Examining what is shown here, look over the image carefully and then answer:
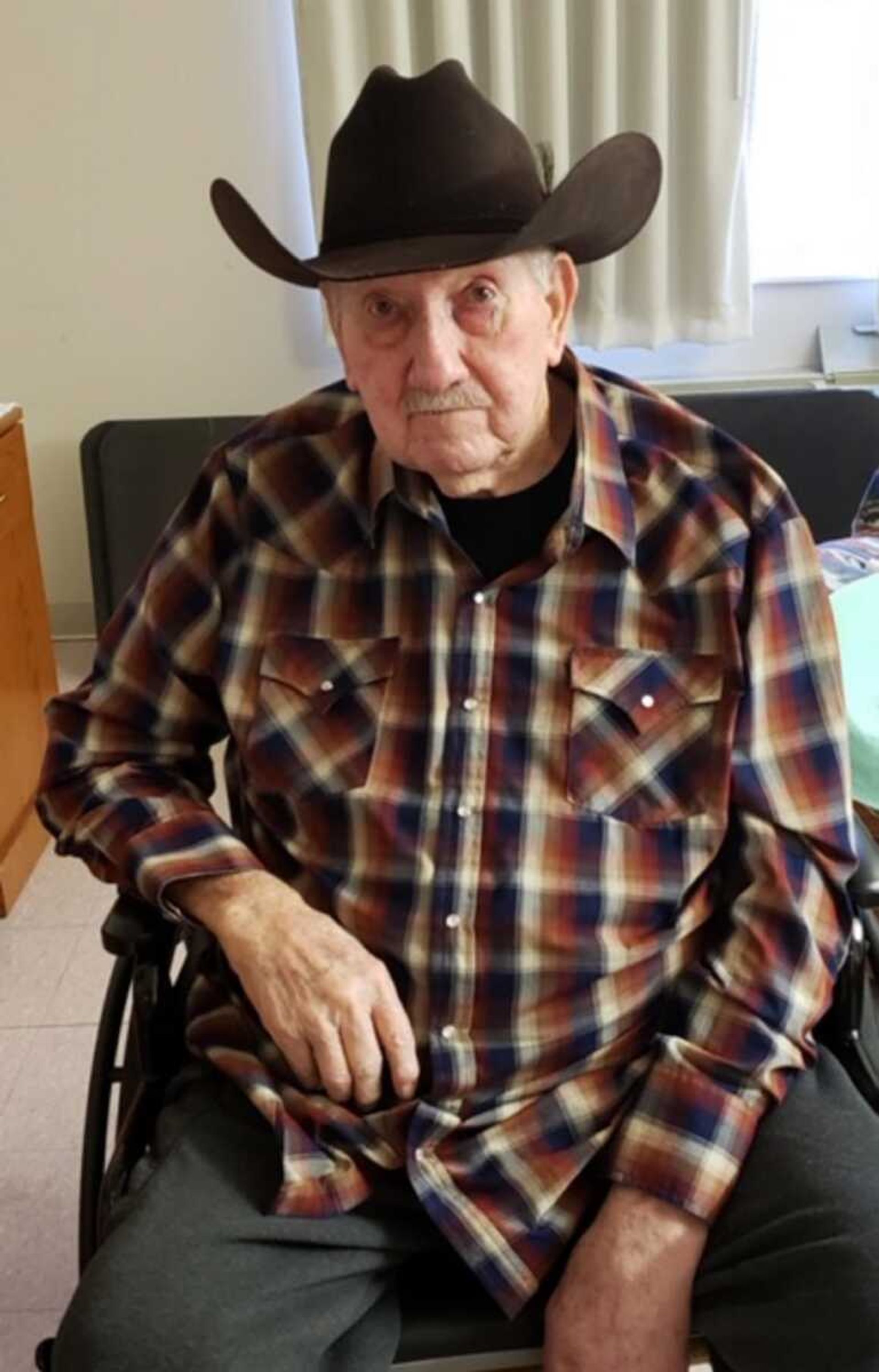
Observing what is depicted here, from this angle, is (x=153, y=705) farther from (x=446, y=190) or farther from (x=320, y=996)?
(x=446, y=190)

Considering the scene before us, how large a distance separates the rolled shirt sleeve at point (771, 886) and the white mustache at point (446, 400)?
263mm

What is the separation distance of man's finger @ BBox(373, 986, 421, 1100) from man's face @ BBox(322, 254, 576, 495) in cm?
44

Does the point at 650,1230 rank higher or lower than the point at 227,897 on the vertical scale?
lower

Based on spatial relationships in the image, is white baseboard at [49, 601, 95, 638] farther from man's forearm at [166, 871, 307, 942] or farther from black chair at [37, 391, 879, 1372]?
man's forearm at [166, 871, 307, 942]

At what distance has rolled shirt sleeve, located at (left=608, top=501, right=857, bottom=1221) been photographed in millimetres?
1173

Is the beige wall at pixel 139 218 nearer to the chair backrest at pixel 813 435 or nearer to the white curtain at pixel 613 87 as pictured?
the white curtain at pixel 613 87

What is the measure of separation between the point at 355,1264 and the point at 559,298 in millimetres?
809

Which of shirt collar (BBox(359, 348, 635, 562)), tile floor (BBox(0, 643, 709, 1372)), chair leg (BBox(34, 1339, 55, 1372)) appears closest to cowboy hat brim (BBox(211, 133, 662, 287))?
shirt collar (BBox(359, 348, 635, 562))

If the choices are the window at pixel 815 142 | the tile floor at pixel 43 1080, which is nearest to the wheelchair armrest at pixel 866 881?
the tile floor at pixel 43 1080

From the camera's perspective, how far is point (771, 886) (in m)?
1.21

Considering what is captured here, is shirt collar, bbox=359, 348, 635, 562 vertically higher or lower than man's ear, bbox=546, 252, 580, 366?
lower

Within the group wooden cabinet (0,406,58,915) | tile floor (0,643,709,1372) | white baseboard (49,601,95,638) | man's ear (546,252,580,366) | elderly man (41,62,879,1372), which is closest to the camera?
elderly man (41,62,879,1372)

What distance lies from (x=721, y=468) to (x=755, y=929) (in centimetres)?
39

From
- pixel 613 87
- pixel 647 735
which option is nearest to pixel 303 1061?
pixel 647 735
